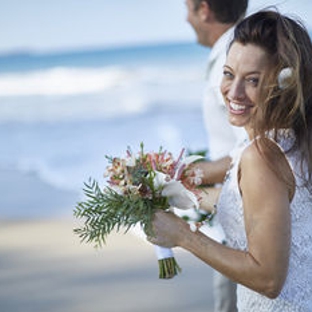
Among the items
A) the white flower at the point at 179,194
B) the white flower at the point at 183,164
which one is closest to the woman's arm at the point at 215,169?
the white flower at the point at 183,164

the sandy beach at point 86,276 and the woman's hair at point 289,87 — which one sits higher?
the woman's hair at point 289,87

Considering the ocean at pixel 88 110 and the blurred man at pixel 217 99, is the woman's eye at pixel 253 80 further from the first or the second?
the ocean at pixel 88 110

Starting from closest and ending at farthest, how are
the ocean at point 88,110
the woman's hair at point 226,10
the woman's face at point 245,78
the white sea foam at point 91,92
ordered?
the woman's face at point 245,78 → the woman's hair at point 226,10 → the ocean at point 88,110 → the white sea foam at point 91,92

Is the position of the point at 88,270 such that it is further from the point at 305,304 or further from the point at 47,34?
the point at 47,34

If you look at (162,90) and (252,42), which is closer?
(252,42)

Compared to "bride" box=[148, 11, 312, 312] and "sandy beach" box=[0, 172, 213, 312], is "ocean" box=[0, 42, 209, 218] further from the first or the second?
"bride" box=[148, 11, 312, 312]

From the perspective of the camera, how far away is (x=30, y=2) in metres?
26.2

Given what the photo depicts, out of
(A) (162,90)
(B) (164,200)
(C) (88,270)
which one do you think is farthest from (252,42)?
(A) (162,90)

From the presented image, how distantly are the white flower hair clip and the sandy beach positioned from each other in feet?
10.4

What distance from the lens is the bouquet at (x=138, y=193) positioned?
226 cm

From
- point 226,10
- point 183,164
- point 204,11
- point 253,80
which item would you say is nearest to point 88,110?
point 204,11

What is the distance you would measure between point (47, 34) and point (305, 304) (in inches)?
978

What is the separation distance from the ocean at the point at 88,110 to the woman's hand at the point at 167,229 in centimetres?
561

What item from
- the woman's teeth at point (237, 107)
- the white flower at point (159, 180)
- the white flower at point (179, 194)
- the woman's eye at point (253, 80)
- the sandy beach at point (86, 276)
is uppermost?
the woman's eye at point (253, 80)
